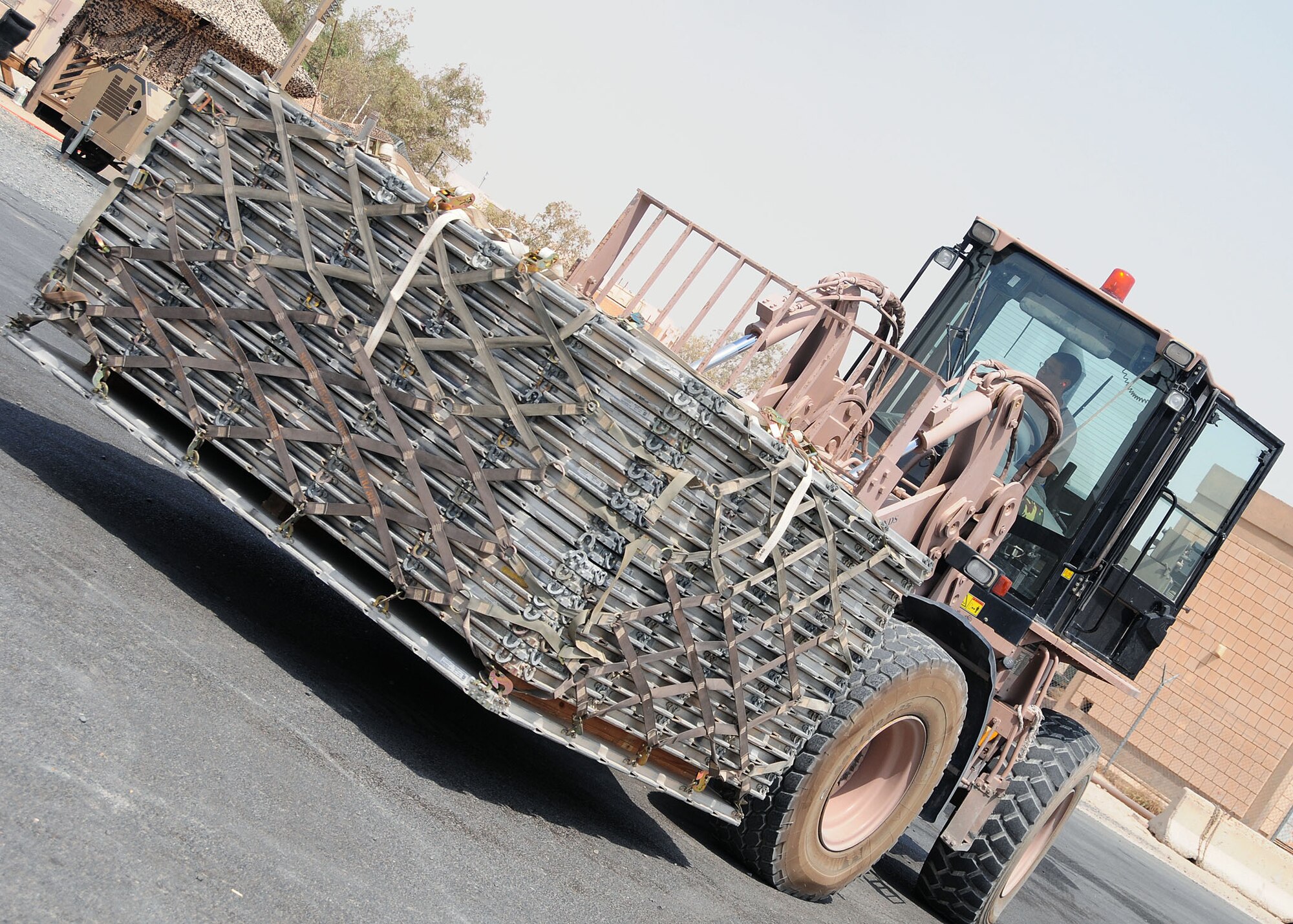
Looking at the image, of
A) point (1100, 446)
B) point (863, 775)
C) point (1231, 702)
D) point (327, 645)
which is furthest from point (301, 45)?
point (1231, 702)

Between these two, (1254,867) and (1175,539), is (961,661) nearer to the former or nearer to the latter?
(1175,539)

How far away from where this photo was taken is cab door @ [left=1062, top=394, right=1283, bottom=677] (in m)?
8.18

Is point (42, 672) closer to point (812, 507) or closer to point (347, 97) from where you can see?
point (812, 507)

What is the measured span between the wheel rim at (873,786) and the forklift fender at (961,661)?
0.46 metres

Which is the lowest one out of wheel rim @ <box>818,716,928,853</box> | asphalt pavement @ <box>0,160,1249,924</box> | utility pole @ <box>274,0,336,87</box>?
asphalt pavement @ <box>0,160,1249,924</box>

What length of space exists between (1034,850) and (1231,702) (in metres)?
18.0

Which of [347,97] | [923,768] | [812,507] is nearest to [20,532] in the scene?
[812,507]

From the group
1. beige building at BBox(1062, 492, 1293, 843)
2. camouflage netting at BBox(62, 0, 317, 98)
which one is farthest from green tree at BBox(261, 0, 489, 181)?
beige building at BBox(1062, 492, 1293, 843)

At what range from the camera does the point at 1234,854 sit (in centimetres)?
1909

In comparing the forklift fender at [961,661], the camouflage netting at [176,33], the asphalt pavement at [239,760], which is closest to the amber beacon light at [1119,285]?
the forklift fender at [961,661]

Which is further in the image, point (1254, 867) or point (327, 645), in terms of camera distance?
point (1254, 867)

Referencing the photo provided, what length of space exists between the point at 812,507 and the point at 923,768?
215 cm

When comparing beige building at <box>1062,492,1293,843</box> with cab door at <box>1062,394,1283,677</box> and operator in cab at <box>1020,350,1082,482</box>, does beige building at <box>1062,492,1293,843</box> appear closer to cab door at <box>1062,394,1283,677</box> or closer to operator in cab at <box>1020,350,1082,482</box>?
cab door at <box>1062,394,1283,677</box>

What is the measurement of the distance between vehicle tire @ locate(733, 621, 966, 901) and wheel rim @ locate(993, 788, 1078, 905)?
1602 millimetres
